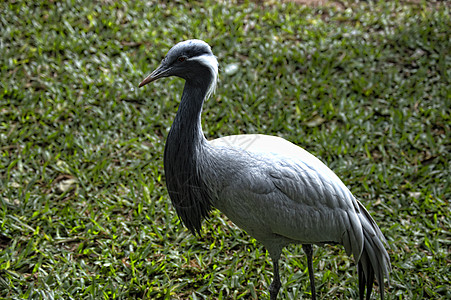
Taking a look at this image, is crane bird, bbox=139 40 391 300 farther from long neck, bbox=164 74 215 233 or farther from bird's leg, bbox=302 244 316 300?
bird's leg, bbox=302 244 316 300

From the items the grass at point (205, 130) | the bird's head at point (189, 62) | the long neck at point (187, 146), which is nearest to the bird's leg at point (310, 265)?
the grass at point (205, 130)

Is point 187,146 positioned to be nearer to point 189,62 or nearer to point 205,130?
point 189,62

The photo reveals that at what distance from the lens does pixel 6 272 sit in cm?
351

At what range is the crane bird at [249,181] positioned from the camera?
2.85 metres

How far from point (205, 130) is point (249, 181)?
6.94 ft

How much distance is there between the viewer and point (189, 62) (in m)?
2.82

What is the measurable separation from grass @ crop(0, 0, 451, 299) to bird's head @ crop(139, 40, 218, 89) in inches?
45.3

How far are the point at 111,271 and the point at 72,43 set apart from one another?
10.5 ft

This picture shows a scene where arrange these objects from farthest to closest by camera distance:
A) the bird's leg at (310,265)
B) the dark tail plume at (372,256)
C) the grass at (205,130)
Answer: the grass at (205,130)
the bird's leg at (310,265)
the dark tail plume at (372,256)

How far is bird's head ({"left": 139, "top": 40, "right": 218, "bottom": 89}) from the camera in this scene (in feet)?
9.21

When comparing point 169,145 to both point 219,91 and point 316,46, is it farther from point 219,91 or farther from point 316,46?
point 316,46

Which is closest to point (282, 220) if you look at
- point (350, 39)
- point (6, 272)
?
point (6, 272)

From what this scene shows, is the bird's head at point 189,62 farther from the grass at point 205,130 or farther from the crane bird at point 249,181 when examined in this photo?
the grass at point 205,130

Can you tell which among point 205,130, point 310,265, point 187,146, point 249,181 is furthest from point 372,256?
point 205,130
